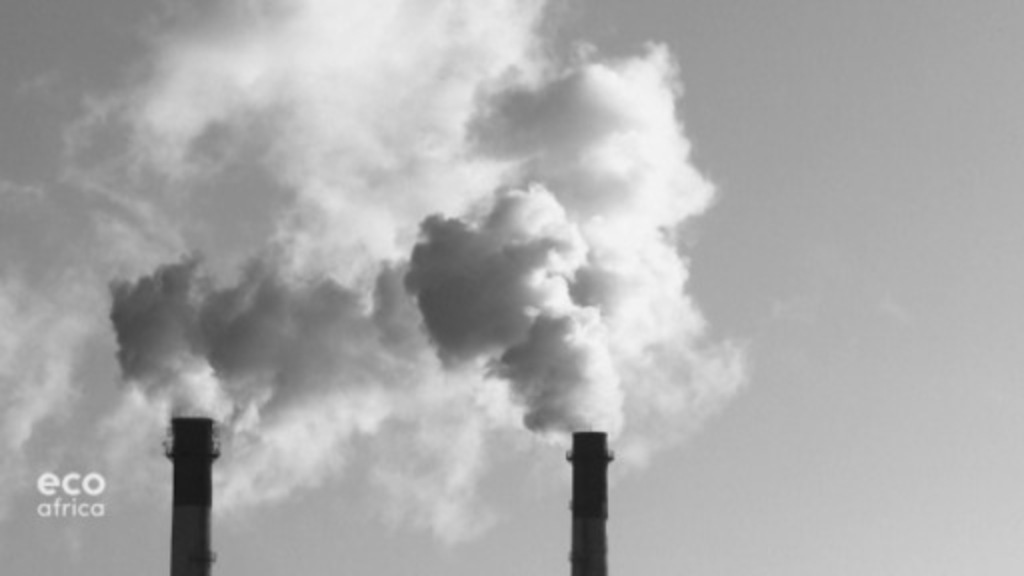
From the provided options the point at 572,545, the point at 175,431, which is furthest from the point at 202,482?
the point at 572,545

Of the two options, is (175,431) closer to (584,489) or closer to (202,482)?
(202,482)

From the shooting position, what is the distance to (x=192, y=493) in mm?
61094

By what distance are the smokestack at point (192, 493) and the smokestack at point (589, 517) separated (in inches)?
402

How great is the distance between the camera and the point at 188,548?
60625 millimetres

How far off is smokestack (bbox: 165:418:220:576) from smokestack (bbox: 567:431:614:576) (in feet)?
33.5

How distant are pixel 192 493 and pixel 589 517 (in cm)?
1117

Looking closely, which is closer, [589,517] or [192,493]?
[192,493]

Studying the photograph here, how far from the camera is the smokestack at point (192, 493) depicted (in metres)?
60.6

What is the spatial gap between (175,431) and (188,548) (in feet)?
11.0

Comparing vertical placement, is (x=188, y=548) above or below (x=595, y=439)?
below

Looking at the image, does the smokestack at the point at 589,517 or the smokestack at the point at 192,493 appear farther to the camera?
the smokestack at the point at 589,517

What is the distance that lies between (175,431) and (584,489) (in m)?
11.6

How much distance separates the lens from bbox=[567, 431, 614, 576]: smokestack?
211 feet

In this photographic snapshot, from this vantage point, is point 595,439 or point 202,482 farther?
point 595,439
